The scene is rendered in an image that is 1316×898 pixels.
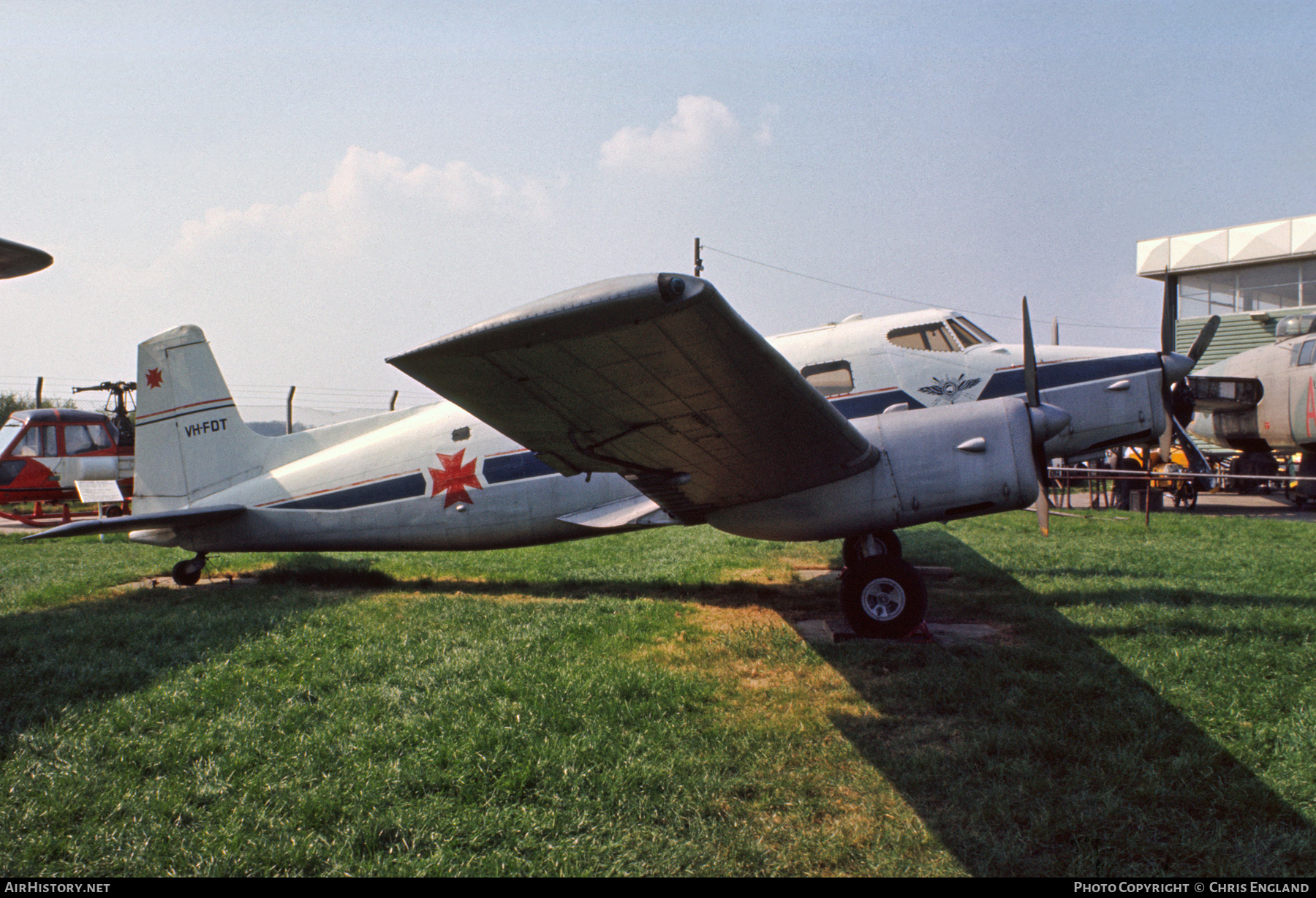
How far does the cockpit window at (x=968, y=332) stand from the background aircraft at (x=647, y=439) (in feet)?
0.08

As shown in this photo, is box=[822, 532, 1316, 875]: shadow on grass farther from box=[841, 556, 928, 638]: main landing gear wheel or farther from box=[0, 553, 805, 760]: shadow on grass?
box=[0, 553, 805, 760]: shadow on grass

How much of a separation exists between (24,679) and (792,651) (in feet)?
18.3

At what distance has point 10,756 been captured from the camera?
148 inches

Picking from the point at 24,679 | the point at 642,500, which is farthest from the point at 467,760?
the point at 642,500

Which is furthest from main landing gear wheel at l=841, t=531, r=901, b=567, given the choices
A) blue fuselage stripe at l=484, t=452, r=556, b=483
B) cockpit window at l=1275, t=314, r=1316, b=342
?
cockpit window at l=1275, t=314, r=1316, b=342

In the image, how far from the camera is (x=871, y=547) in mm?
6355

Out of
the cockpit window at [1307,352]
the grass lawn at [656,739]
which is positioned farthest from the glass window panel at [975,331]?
the cockpit window at [1307,352]

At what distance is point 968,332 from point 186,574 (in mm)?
10090

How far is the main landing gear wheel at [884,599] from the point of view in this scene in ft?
19.4

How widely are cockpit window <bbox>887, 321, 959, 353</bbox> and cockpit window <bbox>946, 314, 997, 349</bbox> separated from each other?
14cm

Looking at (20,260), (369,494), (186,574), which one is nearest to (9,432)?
(186,574)

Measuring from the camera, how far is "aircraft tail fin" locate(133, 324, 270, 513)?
363 inches

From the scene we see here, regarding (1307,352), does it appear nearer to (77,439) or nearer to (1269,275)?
(1269,275)

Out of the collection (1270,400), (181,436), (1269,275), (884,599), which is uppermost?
(1269,275)
